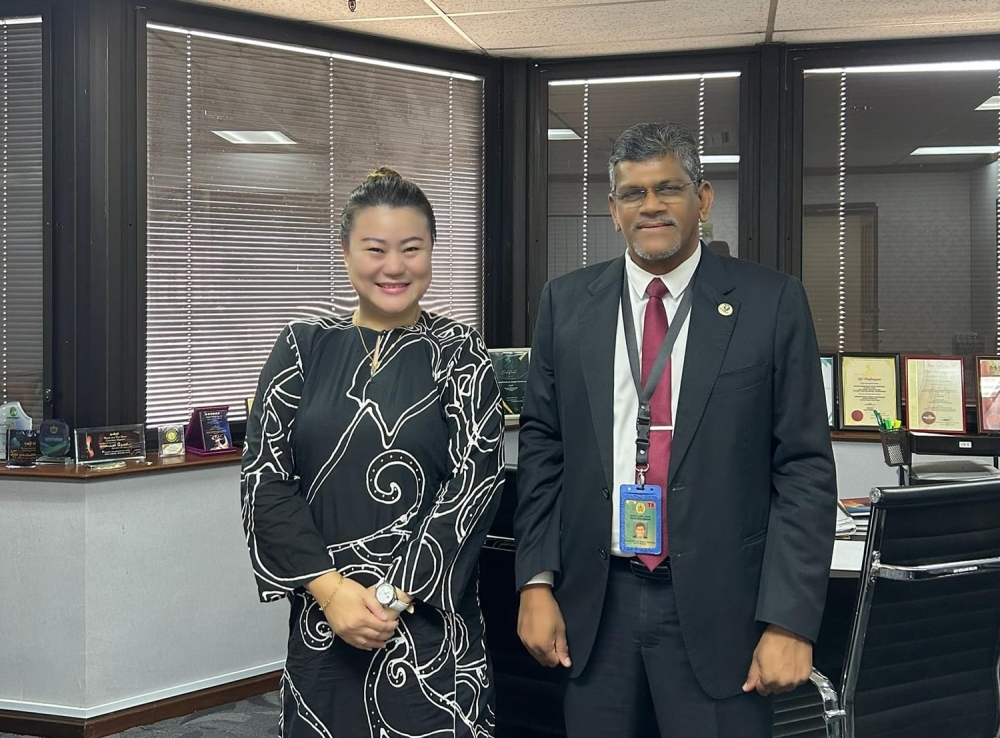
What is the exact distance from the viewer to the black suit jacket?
1510 millimetres

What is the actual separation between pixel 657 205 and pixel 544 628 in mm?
761

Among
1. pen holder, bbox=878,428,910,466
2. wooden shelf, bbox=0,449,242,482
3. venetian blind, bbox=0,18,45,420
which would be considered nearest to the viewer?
pen holder, bbox=878,428,910,466

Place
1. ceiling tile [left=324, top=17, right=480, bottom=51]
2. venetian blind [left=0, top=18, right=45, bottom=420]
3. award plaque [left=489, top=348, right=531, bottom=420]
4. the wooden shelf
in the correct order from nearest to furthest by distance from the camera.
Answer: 1. the wooden shelf
2. venetian blind [left=0, top=18, right=45, bottom=420]
3. ceiling tile [left=324, top=17, right=480, bottom=51]
4. award plaque [left=489, top=348, right=531, bottom=420]

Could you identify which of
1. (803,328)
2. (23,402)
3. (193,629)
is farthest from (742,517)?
(23,402)

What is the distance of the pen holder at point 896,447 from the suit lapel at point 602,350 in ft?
4.83

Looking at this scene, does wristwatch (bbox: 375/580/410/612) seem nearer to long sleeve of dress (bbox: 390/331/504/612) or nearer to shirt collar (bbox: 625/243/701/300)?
long sleeve of dress (bbox: 390/331/504/612)

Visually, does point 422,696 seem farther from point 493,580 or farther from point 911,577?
point 911,577

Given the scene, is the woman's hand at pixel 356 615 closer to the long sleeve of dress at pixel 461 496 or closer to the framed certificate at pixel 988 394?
the long sleeve of dress at pixel 461 496

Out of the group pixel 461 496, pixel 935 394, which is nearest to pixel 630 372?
pixel 461 496

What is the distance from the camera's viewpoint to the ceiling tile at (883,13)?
3254 millimetres

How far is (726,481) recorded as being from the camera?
1.52 metres

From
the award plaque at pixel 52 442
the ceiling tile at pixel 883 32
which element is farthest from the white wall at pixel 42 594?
the ceiling tile at pixel 883 32

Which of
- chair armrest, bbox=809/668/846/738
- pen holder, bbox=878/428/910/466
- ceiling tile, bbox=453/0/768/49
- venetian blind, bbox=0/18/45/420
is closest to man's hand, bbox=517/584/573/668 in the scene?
chair armrest, bbox=809/668/846/738

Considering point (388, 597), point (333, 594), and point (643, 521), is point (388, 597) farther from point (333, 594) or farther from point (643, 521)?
point (643, 521)
